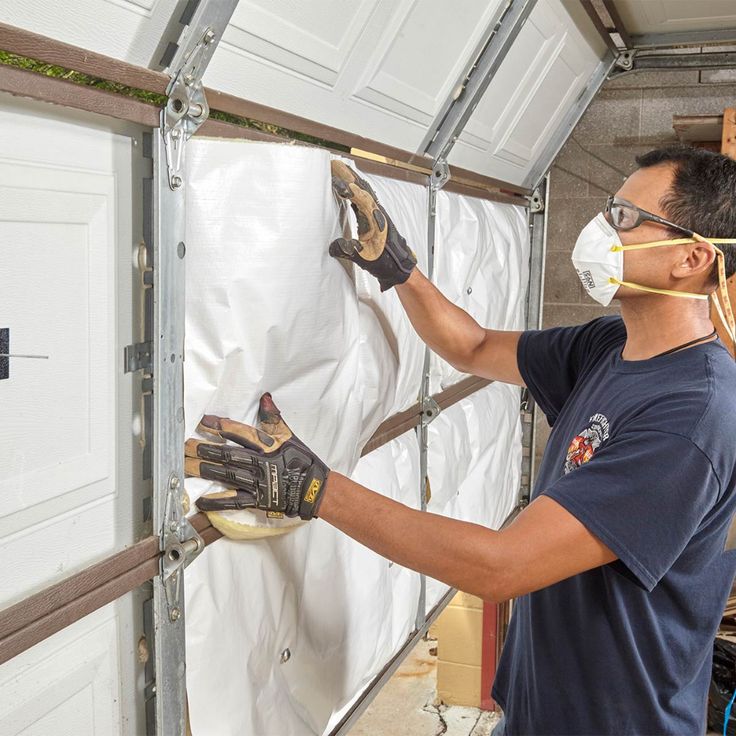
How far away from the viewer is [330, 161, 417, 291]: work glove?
1.64 metres

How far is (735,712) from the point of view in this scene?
3.29m

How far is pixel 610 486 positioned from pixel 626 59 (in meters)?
2.92

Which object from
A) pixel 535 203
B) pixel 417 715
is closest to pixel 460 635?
pixel 417 715

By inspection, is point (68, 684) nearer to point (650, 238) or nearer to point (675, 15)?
point (650, 238)

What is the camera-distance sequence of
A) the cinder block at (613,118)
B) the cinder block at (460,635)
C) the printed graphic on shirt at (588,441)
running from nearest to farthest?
the printed graphic on shirt at (588,441) < the cinder block at (613,118) < the cinder block at (460,635)

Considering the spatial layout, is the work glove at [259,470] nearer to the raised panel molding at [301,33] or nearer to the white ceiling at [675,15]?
the raised panel molding at [301,33]

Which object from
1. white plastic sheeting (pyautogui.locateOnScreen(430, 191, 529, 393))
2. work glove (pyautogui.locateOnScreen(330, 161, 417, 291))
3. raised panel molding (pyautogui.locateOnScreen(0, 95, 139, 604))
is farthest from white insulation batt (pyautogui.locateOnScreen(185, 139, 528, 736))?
white plastic sheeting (pyautogui.locateOnScreen(430, 191, 529, 393))

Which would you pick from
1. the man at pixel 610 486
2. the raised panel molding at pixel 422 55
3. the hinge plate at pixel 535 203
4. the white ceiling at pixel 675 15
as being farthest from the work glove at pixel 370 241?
the hinge plate at pixel 535 203

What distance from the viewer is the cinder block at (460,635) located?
461cm

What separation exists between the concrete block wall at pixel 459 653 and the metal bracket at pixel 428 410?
7.77 feet

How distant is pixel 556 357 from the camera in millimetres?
1990

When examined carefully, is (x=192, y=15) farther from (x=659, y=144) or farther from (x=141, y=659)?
(x=659, y=144)

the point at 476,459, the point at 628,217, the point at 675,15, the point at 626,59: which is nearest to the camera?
the point at 628,217

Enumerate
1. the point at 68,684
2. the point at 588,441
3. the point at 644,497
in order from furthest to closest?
the point at 588,441, the point at 644,497, the point at 68,684
